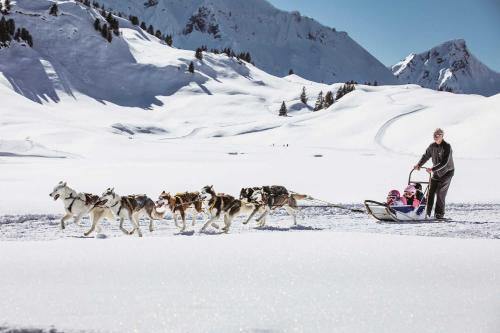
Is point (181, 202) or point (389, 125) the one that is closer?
point (181, 202)

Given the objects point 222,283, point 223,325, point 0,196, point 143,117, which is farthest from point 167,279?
point 143,117

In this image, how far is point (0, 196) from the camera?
10430mm

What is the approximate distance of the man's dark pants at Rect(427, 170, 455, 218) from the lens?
32.3 feet

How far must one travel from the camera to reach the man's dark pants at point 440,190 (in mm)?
9844

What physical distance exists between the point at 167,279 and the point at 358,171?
44.7 feet

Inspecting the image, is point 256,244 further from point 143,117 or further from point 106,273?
point 143,117

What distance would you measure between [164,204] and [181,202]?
1.08 feet

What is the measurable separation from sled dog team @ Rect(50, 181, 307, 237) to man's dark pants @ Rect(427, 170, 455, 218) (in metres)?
2.77

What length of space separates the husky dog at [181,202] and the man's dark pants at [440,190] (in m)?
4.87

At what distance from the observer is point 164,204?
29.0 ft

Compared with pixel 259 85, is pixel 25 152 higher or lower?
lower

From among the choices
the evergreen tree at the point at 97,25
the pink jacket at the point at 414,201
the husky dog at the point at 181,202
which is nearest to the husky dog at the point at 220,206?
the husky dog at the point at 181,202

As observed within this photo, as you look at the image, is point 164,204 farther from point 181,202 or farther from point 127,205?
point 127,205

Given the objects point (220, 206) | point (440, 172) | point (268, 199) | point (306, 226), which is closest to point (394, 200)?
point (440, 172)
